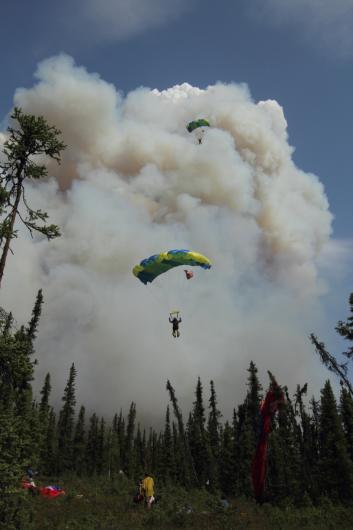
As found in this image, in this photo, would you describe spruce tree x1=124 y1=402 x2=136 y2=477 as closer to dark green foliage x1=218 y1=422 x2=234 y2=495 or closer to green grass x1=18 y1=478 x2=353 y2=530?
Answer: dark green foliage x1=218 y1=422 x2=234 y2=495

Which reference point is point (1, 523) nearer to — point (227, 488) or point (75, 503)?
point (75, 503)

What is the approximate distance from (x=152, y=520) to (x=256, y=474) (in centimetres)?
1971

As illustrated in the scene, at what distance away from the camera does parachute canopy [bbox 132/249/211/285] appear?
29.3 metres

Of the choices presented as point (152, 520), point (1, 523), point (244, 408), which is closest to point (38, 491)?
point (152, 520)

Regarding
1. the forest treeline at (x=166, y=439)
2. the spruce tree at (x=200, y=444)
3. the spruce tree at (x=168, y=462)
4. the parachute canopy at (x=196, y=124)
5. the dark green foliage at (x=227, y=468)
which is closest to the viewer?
the forest treeline at (x=166, y=439)

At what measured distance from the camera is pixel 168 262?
29.7 meters

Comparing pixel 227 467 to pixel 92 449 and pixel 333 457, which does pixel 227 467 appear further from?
pixel 92 449

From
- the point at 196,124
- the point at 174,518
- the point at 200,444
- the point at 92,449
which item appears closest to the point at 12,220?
the point at 174,518

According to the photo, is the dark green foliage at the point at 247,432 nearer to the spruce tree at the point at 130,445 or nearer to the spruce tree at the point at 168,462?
the spruce tree at the point at 168,462

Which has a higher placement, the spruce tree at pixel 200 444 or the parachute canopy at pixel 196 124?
the parachute canopy at pixel 196 124

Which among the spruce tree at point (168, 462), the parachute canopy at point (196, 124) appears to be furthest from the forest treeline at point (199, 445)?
the parachute canopy at point (196, 124)

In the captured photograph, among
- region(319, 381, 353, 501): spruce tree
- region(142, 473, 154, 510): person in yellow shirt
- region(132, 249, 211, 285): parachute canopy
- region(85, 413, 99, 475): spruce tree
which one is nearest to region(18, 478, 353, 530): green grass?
region(142, 473, 154, 510): person in yellow shirt

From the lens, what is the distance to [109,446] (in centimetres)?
10731

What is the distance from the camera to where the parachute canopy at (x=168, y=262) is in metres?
29.3
